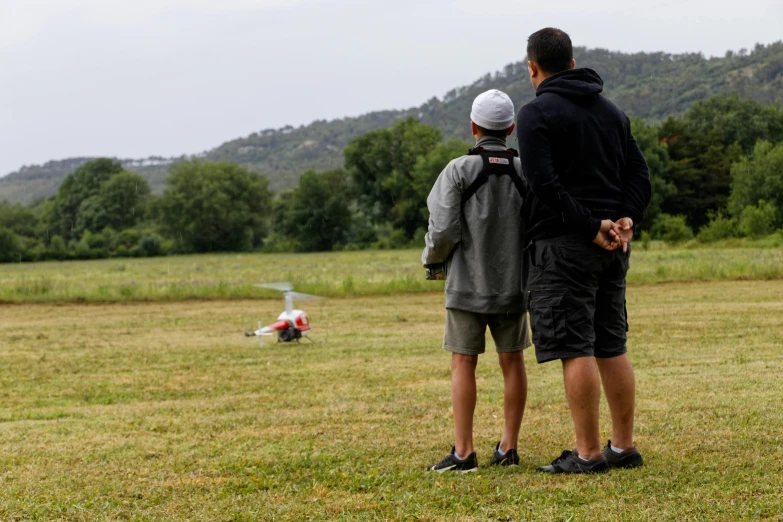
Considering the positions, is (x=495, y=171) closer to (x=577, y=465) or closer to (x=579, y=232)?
(x=579, y=232)

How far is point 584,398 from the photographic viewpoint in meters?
4.33

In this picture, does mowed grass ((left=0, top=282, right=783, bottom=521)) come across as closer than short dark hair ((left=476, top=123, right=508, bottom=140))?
Yes

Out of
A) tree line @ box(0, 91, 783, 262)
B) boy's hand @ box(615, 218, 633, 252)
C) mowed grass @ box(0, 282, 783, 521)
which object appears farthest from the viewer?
tree line @ box(0, 91, 783, 262)

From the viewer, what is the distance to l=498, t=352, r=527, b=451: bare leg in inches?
190

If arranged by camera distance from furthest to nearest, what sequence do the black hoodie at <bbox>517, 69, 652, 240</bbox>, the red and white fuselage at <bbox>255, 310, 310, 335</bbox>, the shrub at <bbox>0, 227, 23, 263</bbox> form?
the shrub at <bbox>0, 227, 23, 263</bbox> < the red and white fuselage at <bbox>255, 310, 310, 335</bbox> < the black hoodie at <bbox>517, 69, 652, 240</bbox>

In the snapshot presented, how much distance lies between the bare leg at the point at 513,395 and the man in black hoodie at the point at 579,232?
0.37 m

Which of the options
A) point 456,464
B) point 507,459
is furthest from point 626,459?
point 456,464

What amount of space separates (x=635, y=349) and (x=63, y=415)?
6.45 m

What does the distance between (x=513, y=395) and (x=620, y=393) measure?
0.58m

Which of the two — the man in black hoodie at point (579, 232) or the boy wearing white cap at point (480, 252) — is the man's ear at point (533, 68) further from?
the boy wearing white cap at point (480, 252)

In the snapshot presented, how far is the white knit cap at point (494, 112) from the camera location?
15.6ft

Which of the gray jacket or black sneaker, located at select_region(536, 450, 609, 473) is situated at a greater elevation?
the gray jacket

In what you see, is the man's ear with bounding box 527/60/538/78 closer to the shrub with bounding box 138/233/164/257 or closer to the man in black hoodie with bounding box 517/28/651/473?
the man in black hoodie with bounding box 517/28/651/473

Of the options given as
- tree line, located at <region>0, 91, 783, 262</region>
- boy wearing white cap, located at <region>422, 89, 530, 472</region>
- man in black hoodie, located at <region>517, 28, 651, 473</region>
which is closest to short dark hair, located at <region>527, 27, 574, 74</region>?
man in black hoodie, located at <region>517, 28, 651, 473</region>
